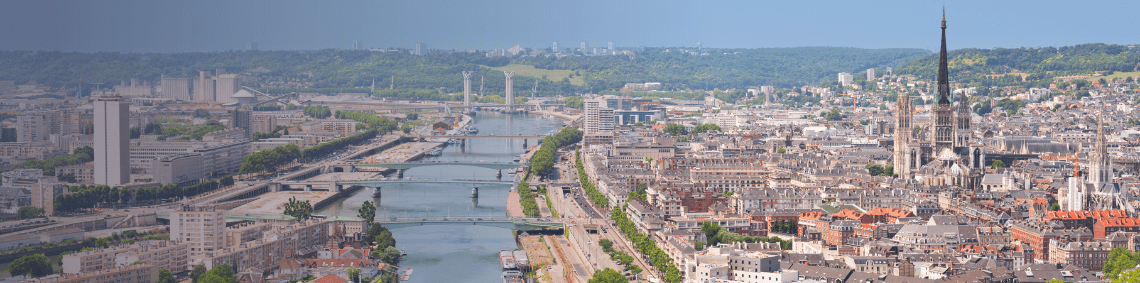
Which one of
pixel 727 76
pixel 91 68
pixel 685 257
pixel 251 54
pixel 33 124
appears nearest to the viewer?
pixel 685 257

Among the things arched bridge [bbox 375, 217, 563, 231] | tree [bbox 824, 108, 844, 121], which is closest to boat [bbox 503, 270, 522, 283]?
arched bridge [bbox 375, 217, 563, 231]

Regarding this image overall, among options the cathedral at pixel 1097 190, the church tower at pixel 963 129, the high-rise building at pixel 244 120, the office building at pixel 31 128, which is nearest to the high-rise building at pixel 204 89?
the high-rise building at pixel 244 120

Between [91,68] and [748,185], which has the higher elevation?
[91,68]

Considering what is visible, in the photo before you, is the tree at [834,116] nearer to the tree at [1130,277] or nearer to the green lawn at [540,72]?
the tree at [1130,277]

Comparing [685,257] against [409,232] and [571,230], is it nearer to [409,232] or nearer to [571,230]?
[571,230]

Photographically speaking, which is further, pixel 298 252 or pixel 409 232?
pixel 409 232

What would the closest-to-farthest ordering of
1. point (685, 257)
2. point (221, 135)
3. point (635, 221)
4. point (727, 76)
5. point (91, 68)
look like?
point (685, 257) → point (635, 221) → point (221, 135) → point (91, 68) → point (727, 76)

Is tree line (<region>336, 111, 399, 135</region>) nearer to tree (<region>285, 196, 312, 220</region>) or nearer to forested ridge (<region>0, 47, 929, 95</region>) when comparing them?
forested ridge (<region>0, 47, 929, 95</region>)

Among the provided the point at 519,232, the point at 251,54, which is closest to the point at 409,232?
the point at 519,232
